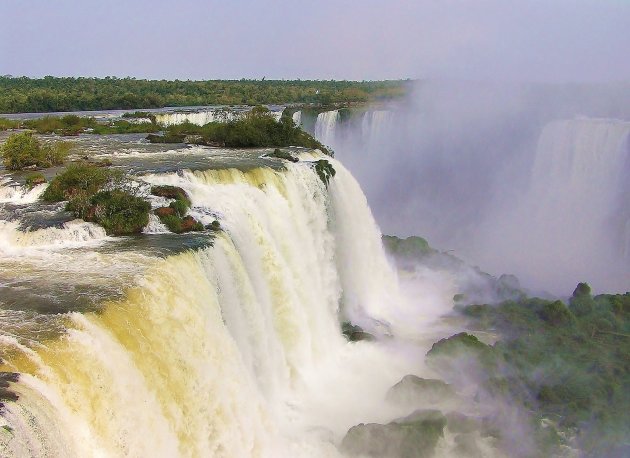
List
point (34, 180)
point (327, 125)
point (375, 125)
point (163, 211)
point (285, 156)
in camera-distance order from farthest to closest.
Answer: point (375, 125) → point (327, 125) → point (285, 156) → point (34, 180) → point (163, 211)

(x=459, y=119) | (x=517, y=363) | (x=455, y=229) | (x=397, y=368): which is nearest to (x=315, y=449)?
(x=397, y=368)

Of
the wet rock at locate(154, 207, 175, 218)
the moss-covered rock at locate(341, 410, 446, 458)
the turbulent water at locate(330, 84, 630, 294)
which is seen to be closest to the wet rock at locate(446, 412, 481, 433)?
the moss-covered rock at locate(341, 410, 446, 458)

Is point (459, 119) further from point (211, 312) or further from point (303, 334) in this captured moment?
point (211, 312)

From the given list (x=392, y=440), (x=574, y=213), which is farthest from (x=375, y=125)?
(x=392, y=440)

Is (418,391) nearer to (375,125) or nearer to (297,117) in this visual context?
(375,125)

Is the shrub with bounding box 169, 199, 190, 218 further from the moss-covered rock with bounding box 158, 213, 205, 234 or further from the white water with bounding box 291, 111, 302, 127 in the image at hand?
the white water with bounding box 291, 111, 302, 127

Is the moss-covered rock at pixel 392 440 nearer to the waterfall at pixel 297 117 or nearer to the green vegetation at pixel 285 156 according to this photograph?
the green vegetation at pixel 285 156

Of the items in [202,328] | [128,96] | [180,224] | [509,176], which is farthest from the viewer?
[128,96]

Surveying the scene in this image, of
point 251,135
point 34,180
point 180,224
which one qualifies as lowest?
point 180,224
